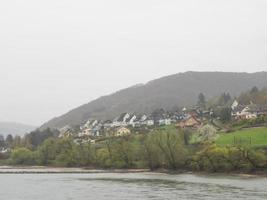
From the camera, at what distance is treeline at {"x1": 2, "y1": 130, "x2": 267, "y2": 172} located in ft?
366

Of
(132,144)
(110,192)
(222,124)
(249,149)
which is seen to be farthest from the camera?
(222,124)

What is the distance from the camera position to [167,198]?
63250 mm

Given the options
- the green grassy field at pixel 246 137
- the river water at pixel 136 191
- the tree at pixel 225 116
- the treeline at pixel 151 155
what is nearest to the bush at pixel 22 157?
the treeline at pixel 151 155

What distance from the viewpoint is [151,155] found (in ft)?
424

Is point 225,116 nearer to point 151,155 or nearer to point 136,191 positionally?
point 151,155

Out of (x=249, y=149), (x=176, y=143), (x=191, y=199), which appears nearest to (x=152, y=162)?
(x=176, y=143)

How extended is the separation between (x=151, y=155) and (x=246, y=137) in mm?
23982

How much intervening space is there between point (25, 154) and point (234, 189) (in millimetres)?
110824

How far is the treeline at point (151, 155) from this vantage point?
11156cm

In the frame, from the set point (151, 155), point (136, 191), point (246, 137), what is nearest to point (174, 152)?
point (151, 155)

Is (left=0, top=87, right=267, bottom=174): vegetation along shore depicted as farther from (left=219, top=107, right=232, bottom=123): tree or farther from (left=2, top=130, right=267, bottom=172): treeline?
(left=219, top=107, right=232, bottom=123): tree

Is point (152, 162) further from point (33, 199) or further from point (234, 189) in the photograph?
point (33, 199)

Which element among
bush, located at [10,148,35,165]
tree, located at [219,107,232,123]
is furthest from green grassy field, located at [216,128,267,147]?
bush, located at [10,148,35,165]

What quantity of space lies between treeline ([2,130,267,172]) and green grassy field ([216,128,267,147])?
6.28 meters
